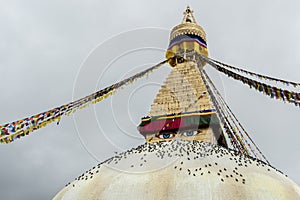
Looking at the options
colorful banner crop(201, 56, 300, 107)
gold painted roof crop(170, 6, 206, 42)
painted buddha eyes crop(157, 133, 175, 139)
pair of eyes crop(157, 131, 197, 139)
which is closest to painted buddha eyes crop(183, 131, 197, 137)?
pair of eyes crop(157, 131, 197, 139)

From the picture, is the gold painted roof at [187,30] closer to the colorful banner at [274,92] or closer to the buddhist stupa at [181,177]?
the colorful banner at [274,92]

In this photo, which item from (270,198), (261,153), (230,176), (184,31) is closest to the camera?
(270,198)

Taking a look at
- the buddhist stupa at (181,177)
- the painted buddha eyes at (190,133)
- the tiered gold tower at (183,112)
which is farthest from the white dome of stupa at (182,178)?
the painted buddha eyes at (190,133)

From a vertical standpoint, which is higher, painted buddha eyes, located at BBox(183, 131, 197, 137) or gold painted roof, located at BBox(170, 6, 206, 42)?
gold painted roof, located at BBox(170, 6, 206, 42)

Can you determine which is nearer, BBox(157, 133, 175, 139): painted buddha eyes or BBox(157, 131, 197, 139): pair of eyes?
BBox(157, 131, 197, 139): pair of eyes

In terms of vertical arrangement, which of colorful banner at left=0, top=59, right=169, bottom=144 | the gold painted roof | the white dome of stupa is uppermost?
the gold painted roof

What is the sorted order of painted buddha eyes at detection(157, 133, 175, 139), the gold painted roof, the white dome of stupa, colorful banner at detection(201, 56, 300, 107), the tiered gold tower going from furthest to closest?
1. the gold painted roof
2. painted buddha eyes at detection(157, 133, 175, 139)
3. the tiered gold tower
4. colorful banner at detection(201, 56, 300, 107)
5. the white dome of stupa

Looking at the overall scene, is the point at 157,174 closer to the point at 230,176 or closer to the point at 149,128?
the point at 230,176

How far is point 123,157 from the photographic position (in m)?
5.94

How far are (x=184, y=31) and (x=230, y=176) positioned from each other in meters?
8.18

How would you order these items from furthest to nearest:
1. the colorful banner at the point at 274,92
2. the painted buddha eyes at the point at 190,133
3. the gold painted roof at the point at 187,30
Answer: the gold painted roof at the point at 187,30
the painted buddha eyes at the point at 190,133
the colorful banner at the point at 274,92

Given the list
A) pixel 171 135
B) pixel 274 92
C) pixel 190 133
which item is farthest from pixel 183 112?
pixel 274 92

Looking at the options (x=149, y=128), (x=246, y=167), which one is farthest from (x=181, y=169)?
(x=149, y=128)

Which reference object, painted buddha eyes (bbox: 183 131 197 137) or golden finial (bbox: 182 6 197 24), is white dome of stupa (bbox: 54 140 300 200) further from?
golden finial (bbox: 182 6 197 24)
